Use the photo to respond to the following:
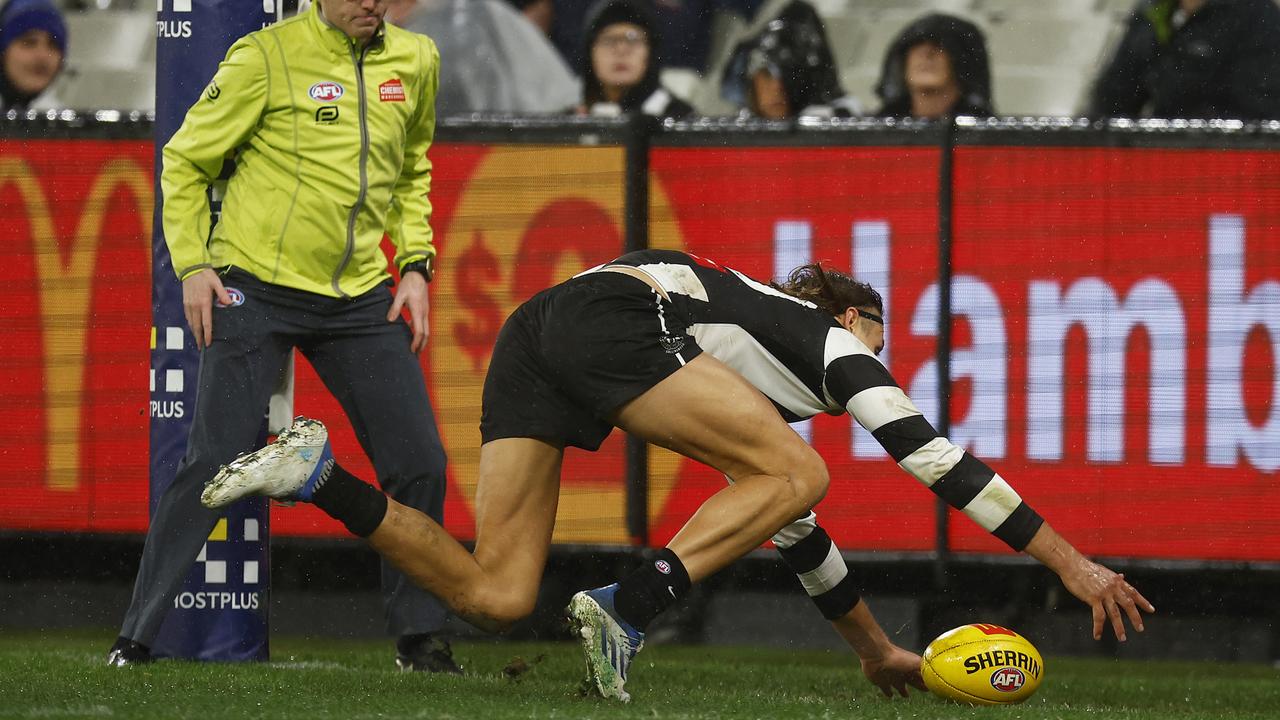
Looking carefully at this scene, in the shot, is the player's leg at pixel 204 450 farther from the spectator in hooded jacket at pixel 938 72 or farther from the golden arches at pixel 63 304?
the spectator in hooded jacket at pixel 938 72

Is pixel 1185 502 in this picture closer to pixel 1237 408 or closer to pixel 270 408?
pixel 1237 408

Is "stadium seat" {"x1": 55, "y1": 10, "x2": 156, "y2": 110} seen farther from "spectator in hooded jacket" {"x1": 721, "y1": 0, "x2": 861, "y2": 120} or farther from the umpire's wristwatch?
A: the umpire's wristwatch

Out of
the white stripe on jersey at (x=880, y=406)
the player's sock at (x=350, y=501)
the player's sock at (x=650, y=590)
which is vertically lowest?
the player's sock at (x=650, y=590)

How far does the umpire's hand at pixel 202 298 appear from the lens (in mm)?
5723

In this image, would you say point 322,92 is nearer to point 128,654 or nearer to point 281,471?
point 281,471

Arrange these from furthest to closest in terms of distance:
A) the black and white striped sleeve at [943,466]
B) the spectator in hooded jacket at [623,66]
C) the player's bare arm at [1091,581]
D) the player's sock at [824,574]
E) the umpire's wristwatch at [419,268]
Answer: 1. the spectator in hooded jacket at [623,66]
2. the umpire's wristwatch at [419,268]
3. the player's sock at [824,574]
4. the black and white striped sleeve at [943,466]
5. the player's bare arm at [1091,581]

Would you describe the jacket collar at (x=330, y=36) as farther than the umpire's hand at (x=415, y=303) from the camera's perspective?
No

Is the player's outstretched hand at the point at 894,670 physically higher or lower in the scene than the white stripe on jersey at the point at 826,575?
lower

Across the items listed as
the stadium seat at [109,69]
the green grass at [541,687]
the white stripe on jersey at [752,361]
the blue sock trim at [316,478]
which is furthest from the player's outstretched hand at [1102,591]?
the stadium seat at [109,69]

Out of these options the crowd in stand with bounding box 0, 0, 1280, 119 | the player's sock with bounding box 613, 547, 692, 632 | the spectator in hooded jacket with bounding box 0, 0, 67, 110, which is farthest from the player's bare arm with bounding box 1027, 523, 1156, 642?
the spectator in hooded jacket with bounding box 0, 0, 67, 110

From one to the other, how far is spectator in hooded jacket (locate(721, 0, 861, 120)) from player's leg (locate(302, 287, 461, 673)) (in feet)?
13.7

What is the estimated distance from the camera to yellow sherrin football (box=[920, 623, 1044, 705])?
17.4 feet

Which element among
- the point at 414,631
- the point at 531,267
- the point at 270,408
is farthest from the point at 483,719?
the point at 531,267

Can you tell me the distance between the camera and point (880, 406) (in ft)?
16.4
